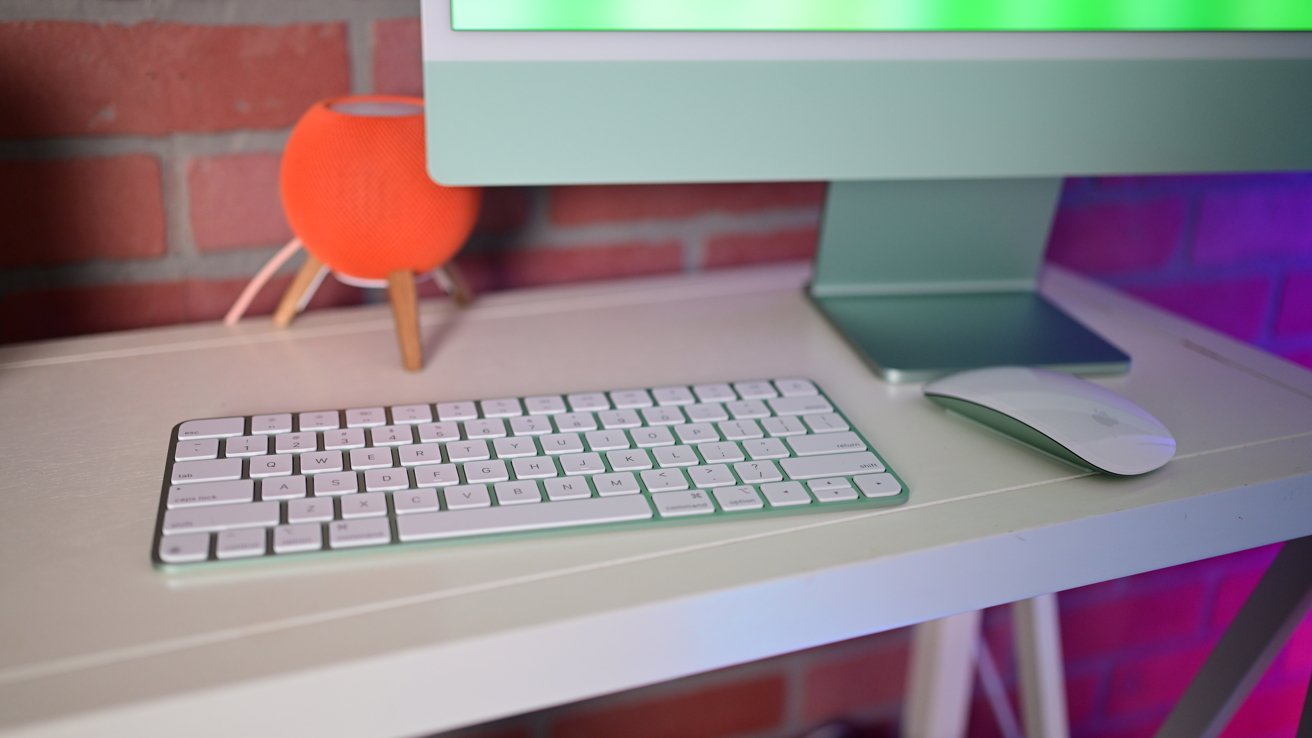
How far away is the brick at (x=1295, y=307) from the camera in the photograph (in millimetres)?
1126

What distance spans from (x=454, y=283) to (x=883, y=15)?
1.08ft

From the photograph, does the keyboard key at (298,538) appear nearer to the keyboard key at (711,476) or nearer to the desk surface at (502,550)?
the desk surface at (502,550)

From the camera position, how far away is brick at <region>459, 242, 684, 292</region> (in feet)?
2.66

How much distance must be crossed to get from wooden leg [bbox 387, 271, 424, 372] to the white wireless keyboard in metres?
0.08

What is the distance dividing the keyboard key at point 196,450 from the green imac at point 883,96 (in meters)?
0.17

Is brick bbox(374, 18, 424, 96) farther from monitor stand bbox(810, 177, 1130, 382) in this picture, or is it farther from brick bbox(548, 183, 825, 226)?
monitor stand bbox(810, 177, 1130, 382)

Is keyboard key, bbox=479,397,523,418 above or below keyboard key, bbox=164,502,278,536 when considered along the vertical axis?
above

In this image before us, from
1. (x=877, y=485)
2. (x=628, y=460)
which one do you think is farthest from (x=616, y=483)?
(x=877, y=485)

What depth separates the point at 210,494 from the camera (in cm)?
44

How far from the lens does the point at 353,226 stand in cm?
60

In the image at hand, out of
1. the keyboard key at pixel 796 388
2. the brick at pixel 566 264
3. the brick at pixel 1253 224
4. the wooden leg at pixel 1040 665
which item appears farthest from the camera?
the brick at pixel 1253 224

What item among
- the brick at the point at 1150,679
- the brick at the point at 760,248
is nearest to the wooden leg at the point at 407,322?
the brick at the point at 760,248

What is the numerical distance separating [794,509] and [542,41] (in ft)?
0.86

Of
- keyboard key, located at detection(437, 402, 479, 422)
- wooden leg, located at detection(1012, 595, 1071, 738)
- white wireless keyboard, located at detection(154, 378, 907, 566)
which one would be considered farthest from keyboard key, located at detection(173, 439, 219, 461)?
wooden leg, located at detection(1012, 595, 1071, 738)
